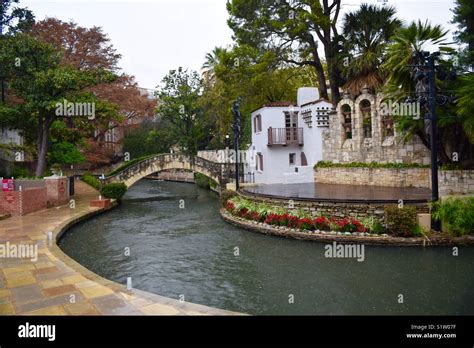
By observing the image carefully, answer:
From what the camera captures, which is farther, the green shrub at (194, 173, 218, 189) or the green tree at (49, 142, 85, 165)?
the green shrub at (194, 173, 218, 189)

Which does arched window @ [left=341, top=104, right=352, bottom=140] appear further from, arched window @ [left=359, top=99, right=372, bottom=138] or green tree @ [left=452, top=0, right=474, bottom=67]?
green tree @ [left=452, top=0, right=474, bottom=67]

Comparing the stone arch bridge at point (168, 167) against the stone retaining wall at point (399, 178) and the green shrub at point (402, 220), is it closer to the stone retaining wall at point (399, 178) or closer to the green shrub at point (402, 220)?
the stone retaining wall at point (399, 178)

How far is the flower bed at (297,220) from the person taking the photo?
1242 cm

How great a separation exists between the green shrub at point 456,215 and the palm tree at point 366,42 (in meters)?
10.7

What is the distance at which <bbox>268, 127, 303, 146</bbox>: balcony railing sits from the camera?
24.6 metres

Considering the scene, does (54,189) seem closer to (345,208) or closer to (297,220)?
(297,220)

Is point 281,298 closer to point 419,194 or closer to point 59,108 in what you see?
point 419,194

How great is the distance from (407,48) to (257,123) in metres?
13.1

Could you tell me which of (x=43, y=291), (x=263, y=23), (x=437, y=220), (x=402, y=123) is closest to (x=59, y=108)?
(x=263, y=23)

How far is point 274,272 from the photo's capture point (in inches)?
387

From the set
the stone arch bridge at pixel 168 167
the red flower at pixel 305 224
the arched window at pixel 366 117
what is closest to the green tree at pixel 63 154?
the stone arch bridge at pixel 168 167

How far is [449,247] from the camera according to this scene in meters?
11.1

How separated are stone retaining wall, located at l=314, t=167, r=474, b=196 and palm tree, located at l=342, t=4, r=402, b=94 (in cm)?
487

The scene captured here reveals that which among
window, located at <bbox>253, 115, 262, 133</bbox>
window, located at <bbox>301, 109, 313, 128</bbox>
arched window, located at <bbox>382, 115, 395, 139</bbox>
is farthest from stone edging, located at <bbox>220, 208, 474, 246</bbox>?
window, located at <bbox>253, 115, 262, 133</bbox>
